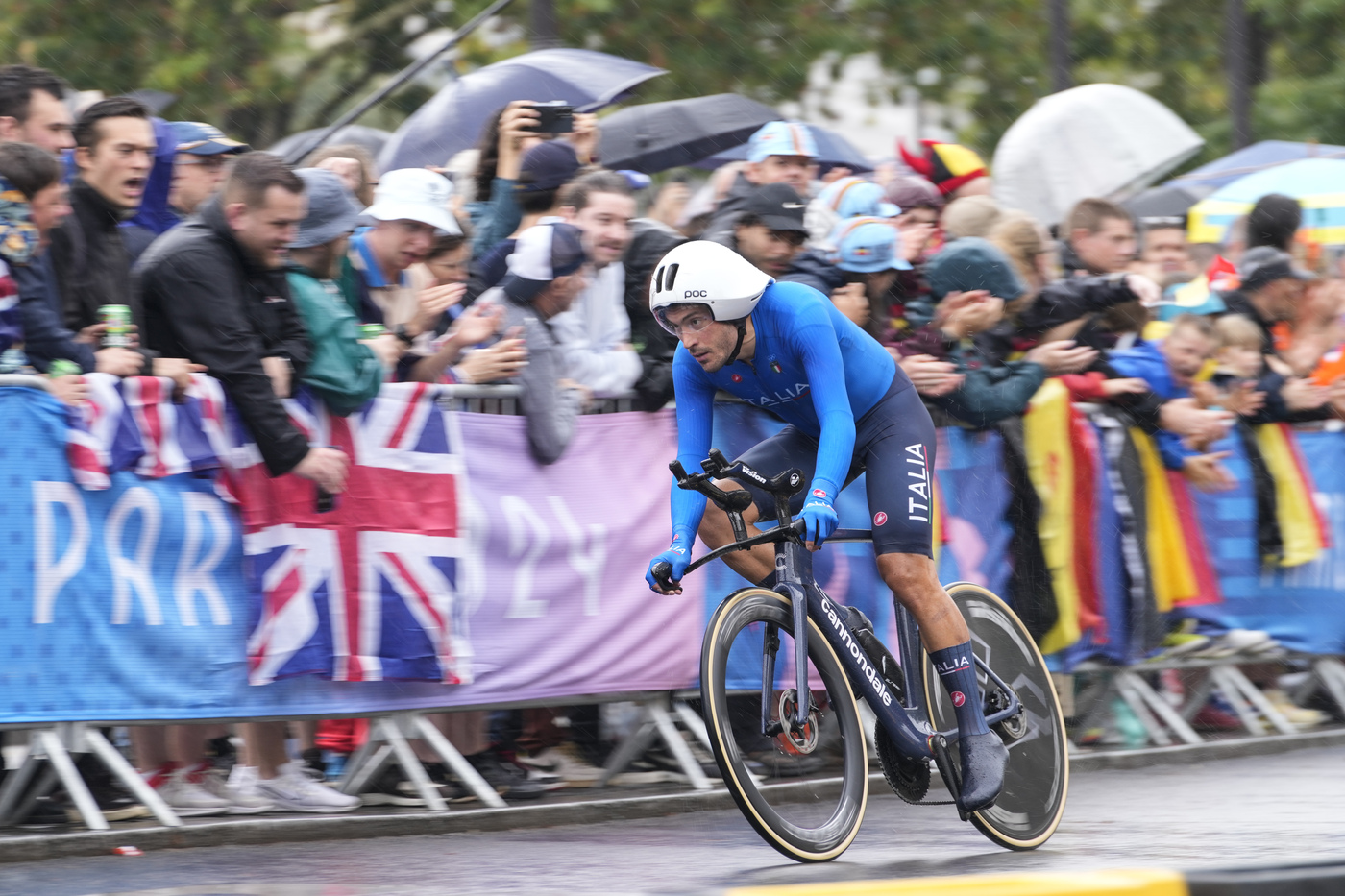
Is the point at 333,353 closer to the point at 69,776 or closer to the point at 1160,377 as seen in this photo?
the point at 69,776

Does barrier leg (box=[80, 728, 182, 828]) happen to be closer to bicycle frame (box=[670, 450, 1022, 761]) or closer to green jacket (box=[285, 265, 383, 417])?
green jacket (box=[285, 265, 383, 417])

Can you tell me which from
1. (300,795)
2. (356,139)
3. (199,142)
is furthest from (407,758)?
(356,139)

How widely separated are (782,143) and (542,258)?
2.41 m

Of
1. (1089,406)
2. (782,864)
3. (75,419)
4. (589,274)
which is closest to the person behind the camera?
(782,864)

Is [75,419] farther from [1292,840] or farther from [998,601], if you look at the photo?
[1292,840]

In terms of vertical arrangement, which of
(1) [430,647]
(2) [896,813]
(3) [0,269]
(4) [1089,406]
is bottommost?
(2) [896,813]

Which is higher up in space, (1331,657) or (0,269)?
(0,269)

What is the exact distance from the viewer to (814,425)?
663 centimetres

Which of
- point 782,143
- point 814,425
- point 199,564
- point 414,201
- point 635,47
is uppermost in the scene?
point 635,47

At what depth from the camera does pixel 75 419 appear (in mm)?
6676

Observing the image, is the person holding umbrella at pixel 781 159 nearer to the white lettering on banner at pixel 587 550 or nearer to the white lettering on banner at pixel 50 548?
the white lettering on banner at pixel 587 550

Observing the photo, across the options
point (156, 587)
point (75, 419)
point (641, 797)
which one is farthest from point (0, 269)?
point (641, 797)

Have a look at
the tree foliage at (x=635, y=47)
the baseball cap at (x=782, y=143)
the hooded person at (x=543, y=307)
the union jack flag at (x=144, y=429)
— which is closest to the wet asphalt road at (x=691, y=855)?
the union jack flag at (x=144, y=429)

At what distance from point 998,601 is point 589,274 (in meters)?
2.46
